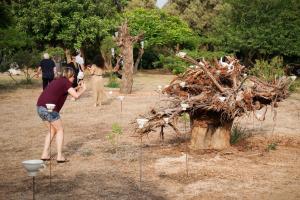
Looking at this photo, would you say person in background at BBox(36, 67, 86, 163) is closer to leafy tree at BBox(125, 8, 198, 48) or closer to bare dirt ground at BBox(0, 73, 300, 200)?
bare dirt ground at BBox(0, 73, 300, 200)

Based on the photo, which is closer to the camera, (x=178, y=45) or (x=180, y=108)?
(x=180, y=108)

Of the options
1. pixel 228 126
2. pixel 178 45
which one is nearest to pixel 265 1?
pixel 178 45

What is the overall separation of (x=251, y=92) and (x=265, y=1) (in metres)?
24.2

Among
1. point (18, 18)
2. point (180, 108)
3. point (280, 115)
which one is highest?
point (18, 18)

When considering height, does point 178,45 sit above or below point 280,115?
above

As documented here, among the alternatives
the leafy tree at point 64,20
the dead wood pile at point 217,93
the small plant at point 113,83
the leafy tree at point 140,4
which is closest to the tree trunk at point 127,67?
the small plant at point 113,83

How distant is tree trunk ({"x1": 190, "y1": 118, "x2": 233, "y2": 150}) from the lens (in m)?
9.04

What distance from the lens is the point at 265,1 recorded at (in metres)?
31.3

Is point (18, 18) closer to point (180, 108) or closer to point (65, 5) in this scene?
point (65, 5)

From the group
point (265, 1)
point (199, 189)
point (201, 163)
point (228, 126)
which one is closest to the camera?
point (199, 189)

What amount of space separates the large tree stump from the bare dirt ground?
0.24m

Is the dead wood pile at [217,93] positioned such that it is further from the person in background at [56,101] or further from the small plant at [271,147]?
the person in background at [56,101]

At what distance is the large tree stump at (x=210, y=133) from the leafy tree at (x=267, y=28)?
2298cm

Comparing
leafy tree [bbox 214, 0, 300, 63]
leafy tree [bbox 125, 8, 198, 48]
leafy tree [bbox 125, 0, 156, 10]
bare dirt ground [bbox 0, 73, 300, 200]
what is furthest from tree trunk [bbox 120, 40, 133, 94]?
leafy tree [bbox 125, 0, 156, 10]
